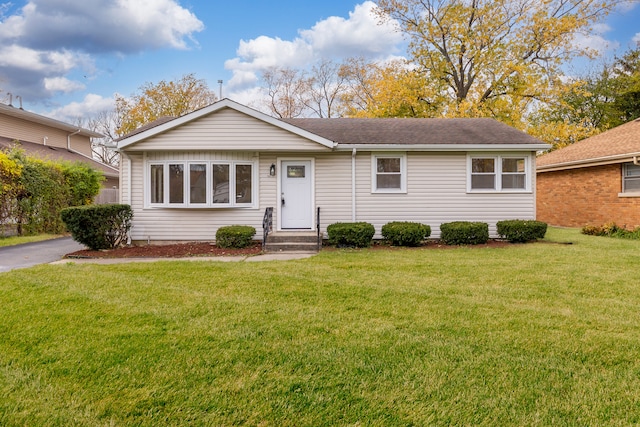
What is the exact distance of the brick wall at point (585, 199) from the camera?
13141 millimetres

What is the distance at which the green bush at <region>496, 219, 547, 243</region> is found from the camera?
10.3m

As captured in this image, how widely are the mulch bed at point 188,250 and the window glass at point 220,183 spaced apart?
1.33 m

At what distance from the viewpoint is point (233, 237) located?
9.69 meters

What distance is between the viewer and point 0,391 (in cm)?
263

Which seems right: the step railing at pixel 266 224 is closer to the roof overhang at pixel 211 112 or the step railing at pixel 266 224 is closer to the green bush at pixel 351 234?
the green bush at pixel 351 234

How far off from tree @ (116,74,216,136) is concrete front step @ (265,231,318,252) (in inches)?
931

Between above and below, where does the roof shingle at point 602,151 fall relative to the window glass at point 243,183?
above

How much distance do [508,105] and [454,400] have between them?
23.2 meters

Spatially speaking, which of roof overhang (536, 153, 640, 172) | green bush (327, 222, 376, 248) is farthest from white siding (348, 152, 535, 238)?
roof overhang (536, 153, 640, 172)

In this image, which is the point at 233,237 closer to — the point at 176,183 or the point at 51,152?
the point at 176,183

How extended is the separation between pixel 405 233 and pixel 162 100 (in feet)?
88.8

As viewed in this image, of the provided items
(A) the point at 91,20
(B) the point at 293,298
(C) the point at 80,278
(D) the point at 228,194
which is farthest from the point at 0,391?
(A) the point at 91,20

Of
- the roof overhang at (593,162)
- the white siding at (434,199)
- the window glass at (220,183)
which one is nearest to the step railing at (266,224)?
the window glass at (220,183)

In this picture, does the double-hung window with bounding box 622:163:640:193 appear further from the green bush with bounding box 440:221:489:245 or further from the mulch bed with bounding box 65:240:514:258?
the green bush with bounding box 440:221:489:245
